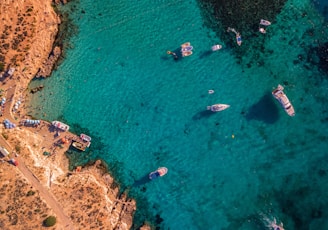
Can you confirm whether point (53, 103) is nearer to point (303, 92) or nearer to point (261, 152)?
point (261, 152)

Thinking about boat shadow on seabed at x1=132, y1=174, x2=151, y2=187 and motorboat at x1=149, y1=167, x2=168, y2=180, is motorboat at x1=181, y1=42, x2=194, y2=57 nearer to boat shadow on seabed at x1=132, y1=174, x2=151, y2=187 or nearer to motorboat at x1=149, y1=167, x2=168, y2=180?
motorboat at x1=149, y1=167, x2=168, y2=180

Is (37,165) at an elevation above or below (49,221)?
above

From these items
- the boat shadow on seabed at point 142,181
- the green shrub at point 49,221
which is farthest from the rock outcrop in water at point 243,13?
the green shrub at point 49,221

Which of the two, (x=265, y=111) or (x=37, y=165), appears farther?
(x=265, y=111)

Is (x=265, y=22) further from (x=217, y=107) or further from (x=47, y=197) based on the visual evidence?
(x=47, y=197)

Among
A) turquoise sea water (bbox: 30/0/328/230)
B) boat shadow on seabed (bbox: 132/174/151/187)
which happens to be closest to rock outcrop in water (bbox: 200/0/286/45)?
turquoise sea water (bbox: 30/0/328/230)

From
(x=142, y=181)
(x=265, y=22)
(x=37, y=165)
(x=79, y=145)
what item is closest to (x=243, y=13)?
(x=265, y=22)

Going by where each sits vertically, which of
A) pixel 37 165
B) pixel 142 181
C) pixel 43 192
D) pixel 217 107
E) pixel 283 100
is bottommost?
pixel 142 181
